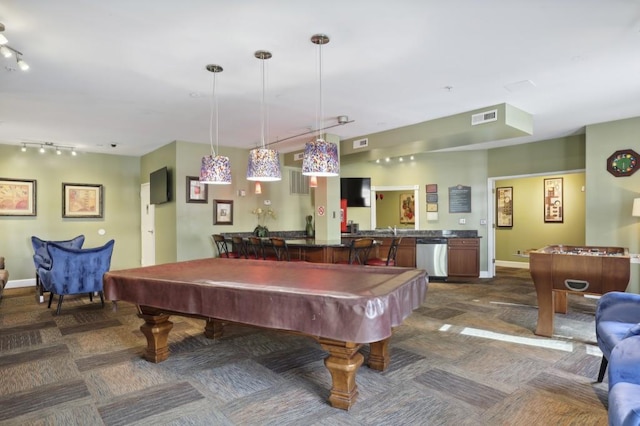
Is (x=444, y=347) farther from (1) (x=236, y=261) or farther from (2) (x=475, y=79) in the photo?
(2) (x=475, y=79)

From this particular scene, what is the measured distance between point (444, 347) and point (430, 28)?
277 cm

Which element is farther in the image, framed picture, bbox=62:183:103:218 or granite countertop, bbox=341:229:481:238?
framed picture, bbox=62:183:103:218

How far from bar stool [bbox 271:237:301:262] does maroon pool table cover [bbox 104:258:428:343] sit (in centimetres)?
188

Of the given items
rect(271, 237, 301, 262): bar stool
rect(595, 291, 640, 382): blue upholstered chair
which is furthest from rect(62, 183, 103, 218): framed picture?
rect(595, 291, 640, 382): blue upholstered chair

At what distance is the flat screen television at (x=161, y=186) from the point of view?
6842mm

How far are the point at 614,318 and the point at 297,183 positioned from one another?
654 centimetres

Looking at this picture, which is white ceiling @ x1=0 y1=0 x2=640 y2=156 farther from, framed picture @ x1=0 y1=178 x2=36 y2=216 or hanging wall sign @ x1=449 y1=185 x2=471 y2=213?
hanging wall sign @ x1=449 y1=185 x2=471 y2=213

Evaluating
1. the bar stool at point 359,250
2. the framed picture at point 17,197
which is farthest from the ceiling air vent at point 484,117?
the framed picture at point 17,197

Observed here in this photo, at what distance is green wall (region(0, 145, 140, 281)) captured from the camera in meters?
7.06

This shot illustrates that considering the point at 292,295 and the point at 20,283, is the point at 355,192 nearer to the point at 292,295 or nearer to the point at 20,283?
the point at 292,295

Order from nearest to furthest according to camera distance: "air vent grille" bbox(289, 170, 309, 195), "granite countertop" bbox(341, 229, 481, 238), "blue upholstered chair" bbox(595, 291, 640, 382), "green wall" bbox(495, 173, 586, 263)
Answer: "blue upholstered chair" bbox(595, 291, 640, 382) < "granite countertop" bbox(341, 229, 481, 238) < "green wall" bbox(495, 173, 586, 263) < "air vent grille" bbox(289, 170, 309, 195)

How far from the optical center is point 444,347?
348cm

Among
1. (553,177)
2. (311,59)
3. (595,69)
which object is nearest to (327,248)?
(311,59)

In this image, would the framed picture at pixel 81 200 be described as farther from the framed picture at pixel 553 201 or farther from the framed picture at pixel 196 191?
the framed picture at pixel 553 201
